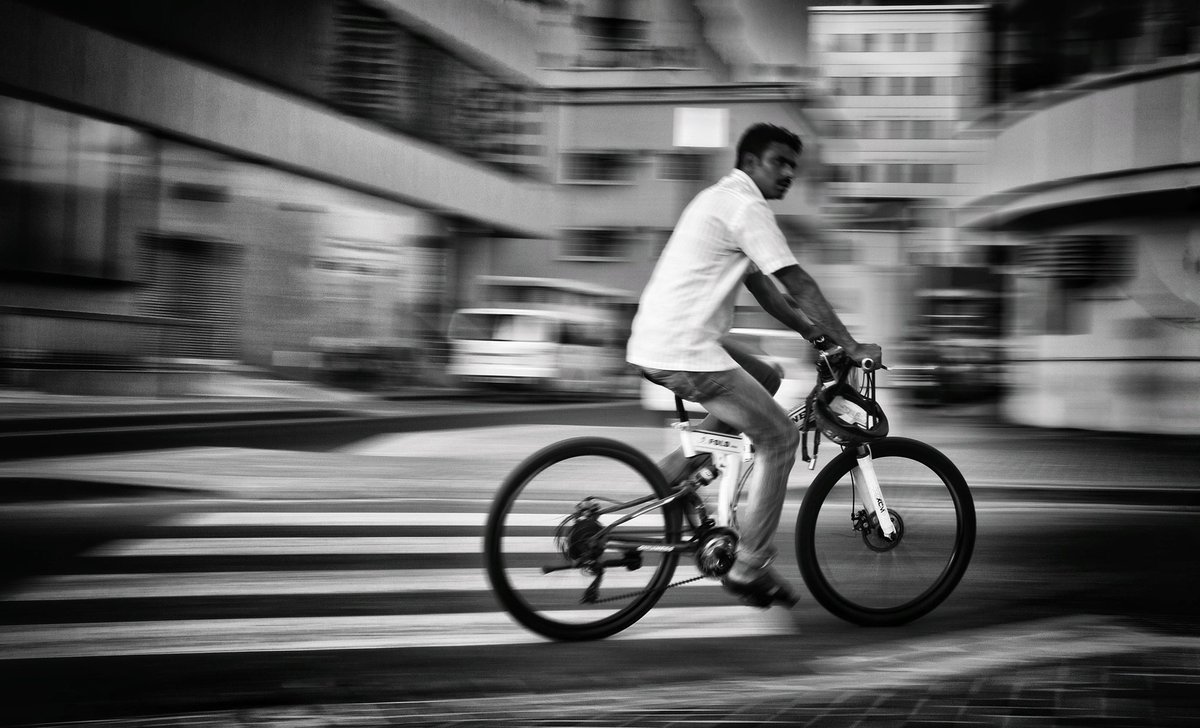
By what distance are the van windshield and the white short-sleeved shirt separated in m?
19.0

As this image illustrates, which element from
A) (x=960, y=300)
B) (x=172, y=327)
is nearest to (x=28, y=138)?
(x=172, y=327)

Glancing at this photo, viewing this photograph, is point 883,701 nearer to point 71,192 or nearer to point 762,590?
point 762,590

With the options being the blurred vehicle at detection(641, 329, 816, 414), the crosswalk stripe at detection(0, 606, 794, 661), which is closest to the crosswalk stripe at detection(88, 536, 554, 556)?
the crosswalk stripe at detection(0, 606, 794, 661)

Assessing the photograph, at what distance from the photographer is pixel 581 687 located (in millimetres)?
4094

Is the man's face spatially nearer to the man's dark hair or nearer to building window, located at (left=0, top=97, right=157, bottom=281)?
the man's dark hair

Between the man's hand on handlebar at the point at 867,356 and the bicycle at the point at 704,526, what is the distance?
0.9 inches

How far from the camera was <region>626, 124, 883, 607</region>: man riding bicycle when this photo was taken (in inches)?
179

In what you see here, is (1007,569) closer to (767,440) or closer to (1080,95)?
(767,440)

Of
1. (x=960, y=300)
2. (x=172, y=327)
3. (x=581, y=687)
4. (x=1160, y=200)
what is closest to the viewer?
(x=581, y=687)

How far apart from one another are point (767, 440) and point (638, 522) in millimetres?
554

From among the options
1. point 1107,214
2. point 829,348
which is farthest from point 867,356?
point 1107,214

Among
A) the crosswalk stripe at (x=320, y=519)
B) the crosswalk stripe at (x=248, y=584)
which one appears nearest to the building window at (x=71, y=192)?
the crosswalk stripe at (x=320, y=519)

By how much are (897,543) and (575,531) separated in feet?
4.19

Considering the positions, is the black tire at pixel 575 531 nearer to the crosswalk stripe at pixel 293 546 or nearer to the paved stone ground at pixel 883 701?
the paved stone ground at pixel 883 701
